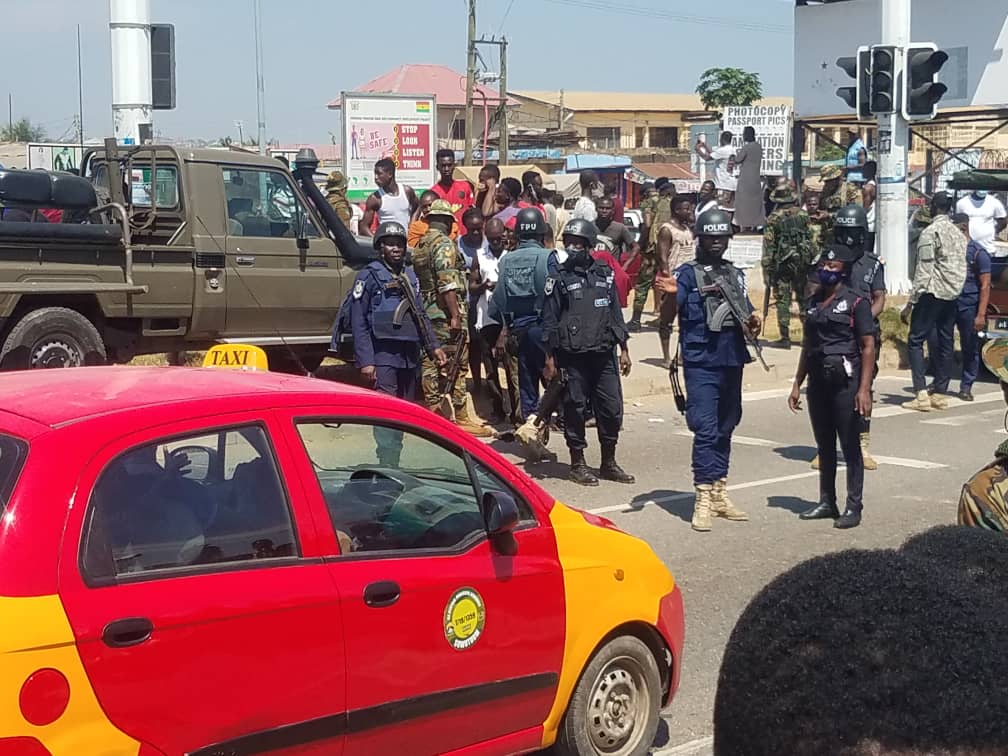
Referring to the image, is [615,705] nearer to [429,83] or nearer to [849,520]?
[849,520]

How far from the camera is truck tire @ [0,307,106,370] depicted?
10180 mm

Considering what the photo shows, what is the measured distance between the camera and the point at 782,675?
1.40m

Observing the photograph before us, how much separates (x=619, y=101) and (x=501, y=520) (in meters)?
79.3

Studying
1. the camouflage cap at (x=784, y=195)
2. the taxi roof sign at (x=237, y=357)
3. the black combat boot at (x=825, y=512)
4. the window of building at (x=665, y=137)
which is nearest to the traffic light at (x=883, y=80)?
the camouflage cap at (x=784, y=195)

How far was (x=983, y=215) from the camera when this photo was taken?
16.6 meters

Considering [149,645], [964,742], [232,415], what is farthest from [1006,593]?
[232,415]

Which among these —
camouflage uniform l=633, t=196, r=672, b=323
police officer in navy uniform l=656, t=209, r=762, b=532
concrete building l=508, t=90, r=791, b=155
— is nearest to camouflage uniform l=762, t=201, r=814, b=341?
camouflage uniform l=633, t=196, r=672, b=323

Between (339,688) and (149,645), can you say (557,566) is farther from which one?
(149,645)

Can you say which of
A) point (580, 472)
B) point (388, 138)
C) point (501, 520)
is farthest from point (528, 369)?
point (388, 138)

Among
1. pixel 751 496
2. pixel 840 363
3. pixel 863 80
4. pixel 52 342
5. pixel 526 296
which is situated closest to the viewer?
pixel 840 363

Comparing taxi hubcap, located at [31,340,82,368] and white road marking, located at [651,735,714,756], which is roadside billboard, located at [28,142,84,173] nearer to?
taxi hubcap, located at [31,340,82,368]

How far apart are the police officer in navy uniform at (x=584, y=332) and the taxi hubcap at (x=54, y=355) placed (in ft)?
12.2

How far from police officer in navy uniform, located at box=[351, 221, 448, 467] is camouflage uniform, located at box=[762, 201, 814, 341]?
7494mm

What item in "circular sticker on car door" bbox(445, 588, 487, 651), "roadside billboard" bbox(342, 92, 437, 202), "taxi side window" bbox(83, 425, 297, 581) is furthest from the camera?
"roadside billboard" bbox(342, 92, 437, 202)
